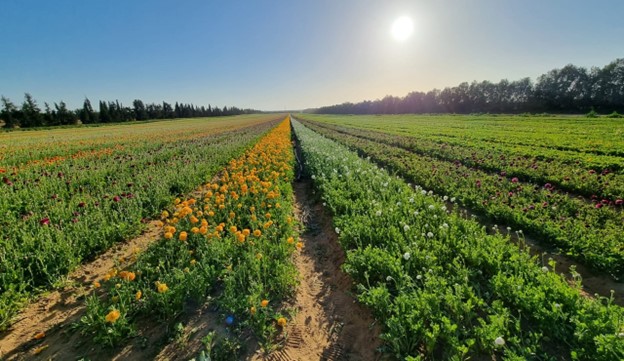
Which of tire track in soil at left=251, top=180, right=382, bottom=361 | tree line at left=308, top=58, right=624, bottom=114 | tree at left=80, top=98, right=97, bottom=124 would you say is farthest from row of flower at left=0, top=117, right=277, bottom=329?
tree at left=80, top=98, right=97, bottom=124

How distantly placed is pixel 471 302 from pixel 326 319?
1.77 meters

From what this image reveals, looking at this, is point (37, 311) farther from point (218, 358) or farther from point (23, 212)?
point (23, 212)

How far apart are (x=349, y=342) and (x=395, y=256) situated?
145 cm

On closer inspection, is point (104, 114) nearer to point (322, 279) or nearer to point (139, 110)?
point (139, 110)

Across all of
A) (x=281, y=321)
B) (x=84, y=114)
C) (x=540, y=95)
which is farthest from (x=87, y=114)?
(x=540, y=95)

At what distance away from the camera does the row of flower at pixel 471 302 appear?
2.53 meters

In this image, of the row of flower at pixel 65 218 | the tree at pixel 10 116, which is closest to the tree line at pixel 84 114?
the tree at pixel 10 116

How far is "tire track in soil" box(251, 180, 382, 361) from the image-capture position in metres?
3.05

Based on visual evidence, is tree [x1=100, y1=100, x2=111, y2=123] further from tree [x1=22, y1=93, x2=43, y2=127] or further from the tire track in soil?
the tire track in soil

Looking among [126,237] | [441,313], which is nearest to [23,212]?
[126,237]

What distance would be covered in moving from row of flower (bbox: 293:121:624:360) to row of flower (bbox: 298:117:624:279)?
120 cm

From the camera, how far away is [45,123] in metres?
65.2

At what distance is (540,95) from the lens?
251ft

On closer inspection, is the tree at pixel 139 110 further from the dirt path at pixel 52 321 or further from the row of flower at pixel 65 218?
the dirt path at pixel 52 321
